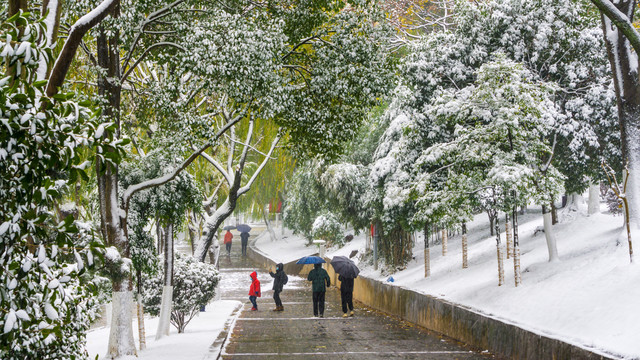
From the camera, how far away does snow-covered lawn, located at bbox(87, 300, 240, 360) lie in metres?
12.3

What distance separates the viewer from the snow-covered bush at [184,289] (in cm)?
1653

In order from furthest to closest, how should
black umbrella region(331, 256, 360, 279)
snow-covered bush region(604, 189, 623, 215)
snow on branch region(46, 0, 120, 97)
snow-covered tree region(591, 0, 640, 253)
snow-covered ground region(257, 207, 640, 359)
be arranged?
snow-covered bush region(604, 189, 623, 215), black umbrella region(331, 256, 360, 279), snow-covered tree region(591, 0, 640, 253), snow-covered ground region(257, 207, 640, 359), snow on branch region(46, 0, 120, 97)

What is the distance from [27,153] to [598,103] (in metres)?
16.4

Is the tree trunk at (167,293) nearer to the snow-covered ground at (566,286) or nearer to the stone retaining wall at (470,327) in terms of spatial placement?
the stone retaining wall at (470,327)

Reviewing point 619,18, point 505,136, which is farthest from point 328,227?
point 619,18

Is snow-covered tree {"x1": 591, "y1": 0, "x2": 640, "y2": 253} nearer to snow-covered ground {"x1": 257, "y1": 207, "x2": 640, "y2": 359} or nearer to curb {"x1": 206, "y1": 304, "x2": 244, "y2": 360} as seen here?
snow-covered ground {"x1": 257, "y1": 207, "x2": 640, "y2": 359}

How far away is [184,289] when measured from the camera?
16.6 meters

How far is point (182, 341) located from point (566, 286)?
7.58 m

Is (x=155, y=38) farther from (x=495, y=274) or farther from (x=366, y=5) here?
(x=495, y=274)

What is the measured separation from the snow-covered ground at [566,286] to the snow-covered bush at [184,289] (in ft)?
19.2

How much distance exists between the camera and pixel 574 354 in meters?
8.98

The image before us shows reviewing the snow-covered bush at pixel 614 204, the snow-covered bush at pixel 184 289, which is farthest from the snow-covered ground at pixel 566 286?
the snow-covered bush at pixel 184 289

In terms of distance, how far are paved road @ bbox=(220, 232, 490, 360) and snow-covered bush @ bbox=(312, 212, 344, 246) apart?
1517cm

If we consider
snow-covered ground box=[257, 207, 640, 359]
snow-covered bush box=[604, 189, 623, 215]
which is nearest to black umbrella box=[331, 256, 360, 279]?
snow-covered ground box=[257, 207, 640, 359]
